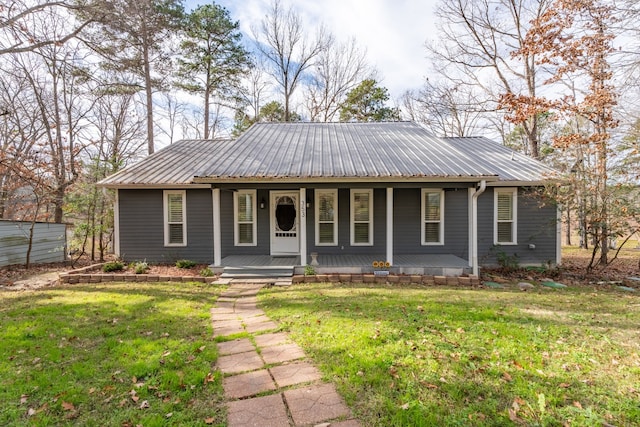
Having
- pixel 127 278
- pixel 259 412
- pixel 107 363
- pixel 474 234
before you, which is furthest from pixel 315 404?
pixel 127 278

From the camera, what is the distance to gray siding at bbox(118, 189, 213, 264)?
929 cm

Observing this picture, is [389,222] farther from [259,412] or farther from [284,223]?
[259,412]

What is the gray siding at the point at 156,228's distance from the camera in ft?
30.5

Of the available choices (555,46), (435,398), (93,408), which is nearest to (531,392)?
(435,398)

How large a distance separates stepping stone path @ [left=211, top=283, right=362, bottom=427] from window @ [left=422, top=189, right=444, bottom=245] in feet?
21.9

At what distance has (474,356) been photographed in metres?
3.12

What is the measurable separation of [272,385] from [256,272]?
492 cm

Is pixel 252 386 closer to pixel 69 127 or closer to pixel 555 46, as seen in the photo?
pixel 555 46

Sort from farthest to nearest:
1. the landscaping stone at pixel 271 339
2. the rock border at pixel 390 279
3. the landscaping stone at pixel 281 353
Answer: the rock border at pixel 390 279 → the landscaping stone at pixel 271 339 → the landscaping stone at pixel 281 353

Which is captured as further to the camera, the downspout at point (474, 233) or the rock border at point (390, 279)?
the downspout at point (474, 233)

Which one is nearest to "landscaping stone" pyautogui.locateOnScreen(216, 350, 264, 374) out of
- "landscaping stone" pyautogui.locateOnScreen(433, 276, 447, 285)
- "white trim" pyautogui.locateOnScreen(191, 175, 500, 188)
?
"white trim" pyautogui.locateOnScreen(191, 175, 500, 188)

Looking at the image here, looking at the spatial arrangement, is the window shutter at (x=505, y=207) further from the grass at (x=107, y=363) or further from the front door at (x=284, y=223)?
the grass at (x=107, y=363)

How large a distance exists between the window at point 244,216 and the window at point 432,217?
18.0 feet

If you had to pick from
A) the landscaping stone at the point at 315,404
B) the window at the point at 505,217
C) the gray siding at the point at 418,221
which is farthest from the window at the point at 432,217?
the landscaping stone at the point at 315,404
